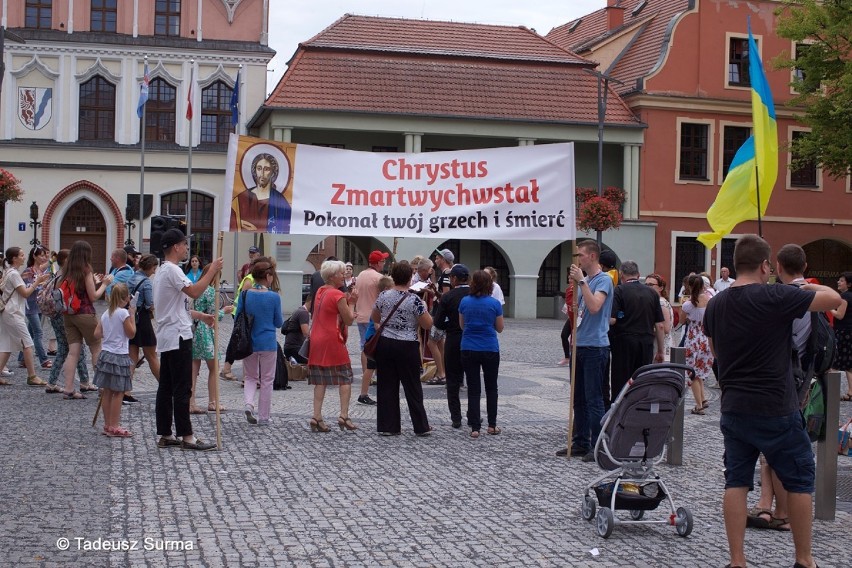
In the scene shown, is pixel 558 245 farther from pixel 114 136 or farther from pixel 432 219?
pixel 432 219

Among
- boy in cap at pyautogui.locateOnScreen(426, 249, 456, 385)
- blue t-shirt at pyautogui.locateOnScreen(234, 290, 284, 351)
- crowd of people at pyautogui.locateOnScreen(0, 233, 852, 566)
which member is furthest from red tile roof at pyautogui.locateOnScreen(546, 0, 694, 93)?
blue t-shirt at pyautogui.locateOnScreen(234, 290, 284, 351)

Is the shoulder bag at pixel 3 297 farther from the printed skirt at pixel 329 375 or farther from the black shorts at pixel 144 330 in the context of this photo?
the printed skirt at pixel 329 375

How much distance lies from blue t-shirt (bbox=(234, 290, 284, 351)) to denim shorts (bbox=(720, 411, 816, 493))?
21.1 feet

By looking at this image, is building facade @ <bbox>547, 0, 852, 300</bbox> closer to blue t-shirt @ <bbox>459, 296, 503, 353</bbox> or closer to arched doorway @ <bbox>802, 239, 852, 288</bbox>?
arched doorway @ <bbox>802, 239, 852, 288</bbox>

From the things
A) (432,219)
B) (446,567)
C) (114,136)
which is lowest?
(446,567)

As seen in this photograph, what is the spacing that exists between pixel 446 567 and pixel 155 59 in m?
40.9

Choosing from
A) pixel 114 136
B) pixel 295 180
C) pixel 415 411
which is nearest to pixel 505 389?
pixel 415 411

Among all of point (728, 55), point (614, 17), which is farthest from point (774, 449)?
point (614, 17)

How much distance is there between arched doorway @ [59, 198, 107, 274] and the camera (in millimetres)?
43406

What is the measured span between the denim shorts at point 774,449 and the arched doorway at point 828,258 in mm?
37050

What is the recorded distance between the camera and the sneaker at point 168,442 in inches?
394

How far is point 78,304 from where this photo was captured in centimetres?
1353

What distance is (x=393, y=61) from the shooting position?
39844 millimetres

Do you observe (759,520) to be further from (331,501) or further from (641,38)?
(641,38)
